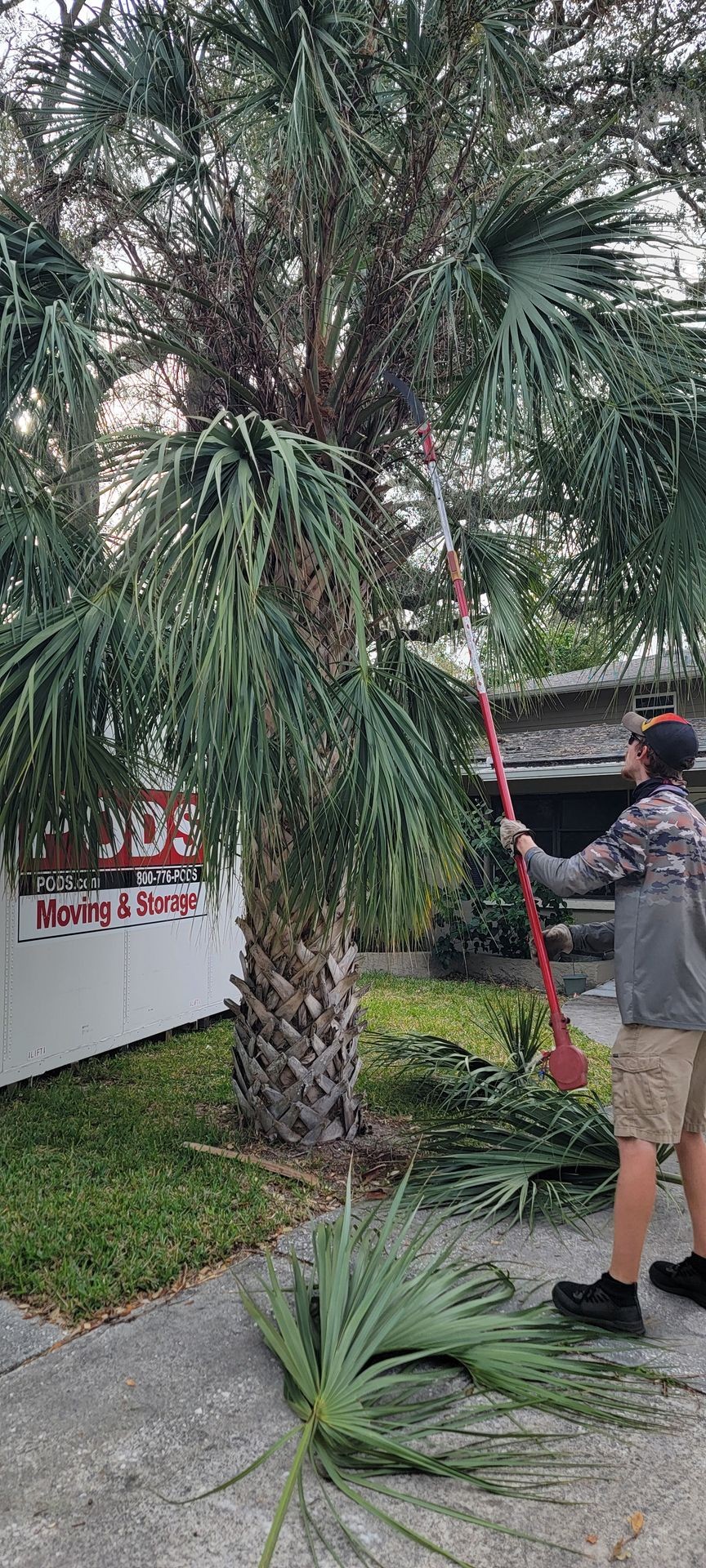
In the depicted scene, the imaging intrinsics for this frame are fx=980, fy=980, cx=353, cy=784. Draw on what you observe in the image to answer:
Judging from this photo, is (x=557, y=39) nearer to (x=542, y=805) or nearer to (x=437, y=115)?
(x=437, y=115)

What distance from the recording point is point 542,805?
1363cm

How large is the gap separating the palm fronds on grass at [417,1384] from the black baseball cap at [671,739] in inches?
69.6

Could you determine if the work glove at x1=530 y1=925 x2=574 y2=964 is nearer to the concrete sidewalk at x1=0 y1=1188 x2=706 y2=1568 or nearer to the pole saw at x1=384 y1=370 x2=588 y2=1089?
the pole saw at x1=384 y1=370 x2=588 y2=1089

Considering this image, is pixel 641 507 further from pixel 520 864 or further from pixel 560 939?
pixel 560 939

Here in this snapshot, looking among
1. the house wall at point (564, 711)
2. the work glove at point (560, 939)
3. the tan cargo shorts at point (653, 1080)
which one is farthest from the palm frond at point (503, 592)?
the house wall at point (564, 711)

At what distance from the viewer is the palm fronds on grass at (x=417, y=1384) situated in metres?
2.30

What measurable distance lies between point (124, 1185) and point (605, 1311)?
2337 millimetres

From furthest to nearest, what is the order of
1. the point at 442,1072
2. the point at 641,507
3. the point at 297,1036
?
the point at 442,1072, the point at 297,1036, the point at 641,507

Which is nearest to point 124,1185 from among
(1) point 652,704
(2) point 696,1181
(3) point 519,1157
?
(3) point 519,1157

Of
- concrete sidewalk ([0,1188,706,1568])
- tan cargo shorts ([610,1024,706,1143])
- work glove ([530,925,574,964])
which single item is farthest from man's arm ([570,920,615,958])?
concrete sidewalk ([0,1188,706,1568])

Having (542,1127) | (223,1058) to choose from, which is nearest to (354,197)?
(542,1127)

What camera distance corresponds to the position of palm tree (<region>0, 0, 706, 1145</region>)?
3734mm

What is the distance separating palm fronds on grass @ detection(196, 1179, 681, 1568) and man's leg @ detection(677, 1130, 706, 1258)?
1.77ft

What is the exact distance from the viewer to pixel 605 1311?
9.89 feet
